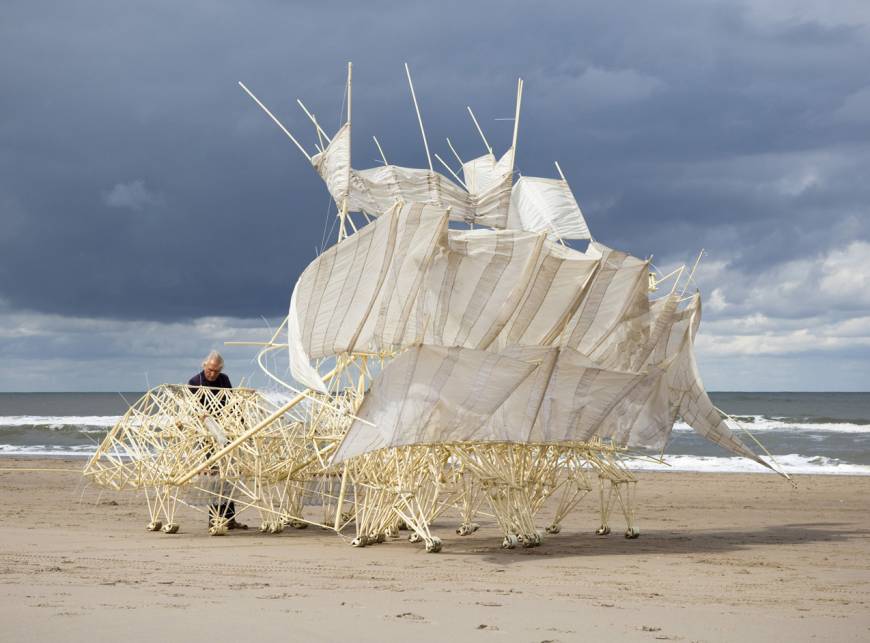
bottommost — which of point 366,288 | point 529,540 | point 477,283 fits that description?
point 529,540

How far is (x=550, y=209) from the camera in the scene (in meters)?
13.0

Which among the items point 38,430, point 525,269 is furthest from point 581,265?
point 38,430

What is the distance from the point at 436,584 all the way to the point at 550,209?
5.91 metres

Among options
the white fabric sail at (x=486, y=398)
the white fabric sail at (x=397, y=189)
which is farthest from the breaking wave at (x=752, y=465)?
the white fabric sail at (x=486, y=398)

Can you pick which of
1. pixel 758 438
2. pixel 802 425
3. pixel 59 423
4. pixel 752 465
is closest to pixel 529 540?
pixel 752 465

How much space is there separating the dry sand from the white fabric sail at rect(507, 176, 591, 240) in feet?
13.1

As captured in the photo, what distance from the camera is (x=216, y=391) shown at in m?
13.3

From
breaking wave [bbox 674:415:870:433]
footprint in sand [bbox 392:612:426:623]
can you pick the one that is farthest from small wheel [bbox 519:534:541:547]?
breaking wave [bbox 674:415:870:433]

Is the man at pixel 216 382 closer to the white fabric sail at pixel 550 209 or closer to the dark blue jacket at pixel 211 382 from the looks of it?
the dark blue jacket at pixel 211 382

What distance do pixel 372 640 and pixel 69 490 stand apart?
49.8 ft

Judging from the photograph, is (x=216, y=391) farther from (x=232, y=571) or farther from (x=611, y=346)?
(x=611, y=346)

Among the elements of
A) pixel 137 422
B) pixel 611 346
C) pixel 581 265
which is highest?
pixel 581 265

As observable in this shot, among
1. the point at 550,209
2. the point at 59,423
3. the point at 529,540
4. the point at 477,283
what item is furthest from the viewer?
the point at 59,423

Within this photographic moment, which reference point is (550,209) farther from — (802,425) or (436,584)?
(802,425)
